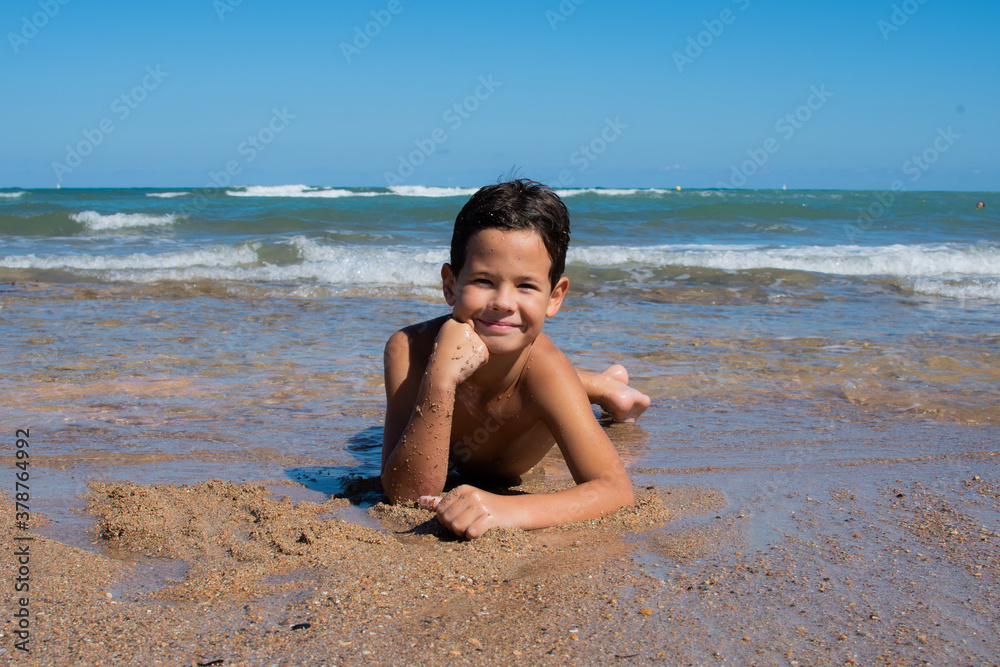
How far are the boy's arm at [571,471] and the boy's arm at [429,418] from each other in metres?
0.14

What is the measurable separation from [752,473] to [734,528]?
25.7 inches

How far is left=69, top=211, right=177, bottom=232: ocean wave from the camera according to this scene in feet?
57.0

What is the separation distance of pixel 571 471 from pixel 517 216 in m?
0.85

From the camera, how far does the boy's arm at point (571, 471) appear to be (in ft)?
7.61

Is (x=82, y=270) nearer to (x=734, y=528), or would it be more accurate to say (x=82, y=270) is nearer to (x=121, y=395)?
(x=121, y=395)

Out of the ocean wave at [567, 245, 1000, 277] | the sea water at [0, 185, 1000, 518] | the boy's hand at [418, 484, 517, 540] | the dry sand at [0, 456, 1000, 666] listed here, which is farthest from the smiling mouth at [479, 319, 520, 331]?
the ocean wave at [567, 245, 1000, 277]

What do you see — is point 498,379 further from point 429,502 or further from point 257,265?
point 257,265

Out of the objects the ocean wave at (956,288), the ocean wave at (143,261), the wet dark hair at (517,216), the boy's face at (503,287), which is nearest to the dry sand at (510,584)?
the boy's face at (503,287)

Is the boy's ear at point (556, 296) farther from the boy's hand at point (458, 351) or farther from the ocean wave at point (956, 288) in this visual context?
Result: the ocean wave at point (956, 288)

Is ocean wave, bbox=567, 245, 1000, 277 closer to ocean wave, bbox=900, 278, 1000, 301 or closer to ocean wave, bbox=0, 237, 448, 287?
ocean wave, bbox=900, 278, 1000, 301

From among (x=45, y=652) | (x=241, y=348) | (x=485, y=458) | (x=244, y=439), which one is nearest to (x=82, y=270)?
(x=241, y=348)

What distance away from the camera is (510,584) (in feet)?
6.40

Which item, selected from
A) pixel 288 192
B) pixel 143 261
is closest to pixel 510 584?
pixel 143 261

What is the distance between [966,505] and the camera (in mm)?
2641
